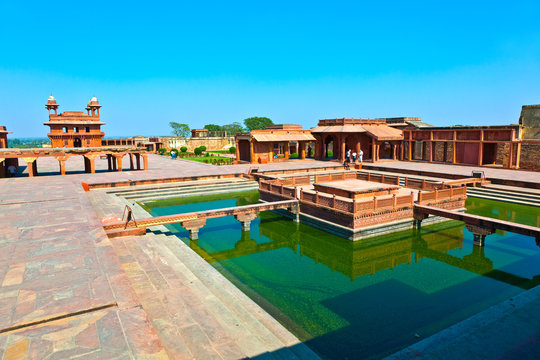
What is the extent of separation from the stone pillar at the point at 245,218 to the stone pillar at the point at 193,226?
5.61ft

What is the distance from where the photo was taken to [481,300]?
8.66 meters

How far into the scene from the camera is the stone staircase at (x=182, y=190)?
20.4 meters

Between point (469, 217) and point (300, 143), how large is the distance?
25592mm

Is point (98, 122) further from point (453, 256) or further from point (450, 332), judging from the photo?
point (450, 332)

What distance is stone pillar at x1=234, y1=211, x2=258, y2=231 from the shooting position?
14.2m

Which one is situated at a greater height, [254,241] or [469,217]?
[469,217]

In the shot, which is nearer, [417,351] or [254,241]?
[417,351]

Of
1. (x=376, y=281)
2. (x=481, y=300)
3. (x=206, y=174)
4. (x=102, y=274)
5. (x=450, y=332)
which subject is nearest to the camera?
(x=450, y=332)

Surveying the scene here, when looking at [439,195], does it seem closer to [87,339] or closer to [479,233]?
[479,233]

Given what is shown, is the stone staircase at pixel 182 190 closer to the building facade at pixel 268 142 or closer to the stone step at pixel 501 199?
the building facade at pixel 268 142

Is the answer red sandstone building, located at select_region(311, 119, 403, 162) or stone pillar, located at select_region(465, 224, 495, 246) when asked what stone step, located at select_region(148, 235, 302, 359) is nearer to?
stone pillar, located at select_region(465, 224, 495, 246)

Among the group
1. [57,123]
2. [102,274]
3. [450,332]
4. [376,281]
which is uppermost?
[57,123]

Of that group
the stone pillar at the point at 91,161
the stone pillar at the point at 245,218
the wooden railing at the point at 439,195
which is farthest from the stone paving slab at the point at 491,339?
the stone pillar at the point at 91,161

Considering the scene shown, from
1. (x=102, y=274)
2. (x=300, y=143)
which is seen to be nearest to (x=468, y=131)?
(x=300, y=143)
